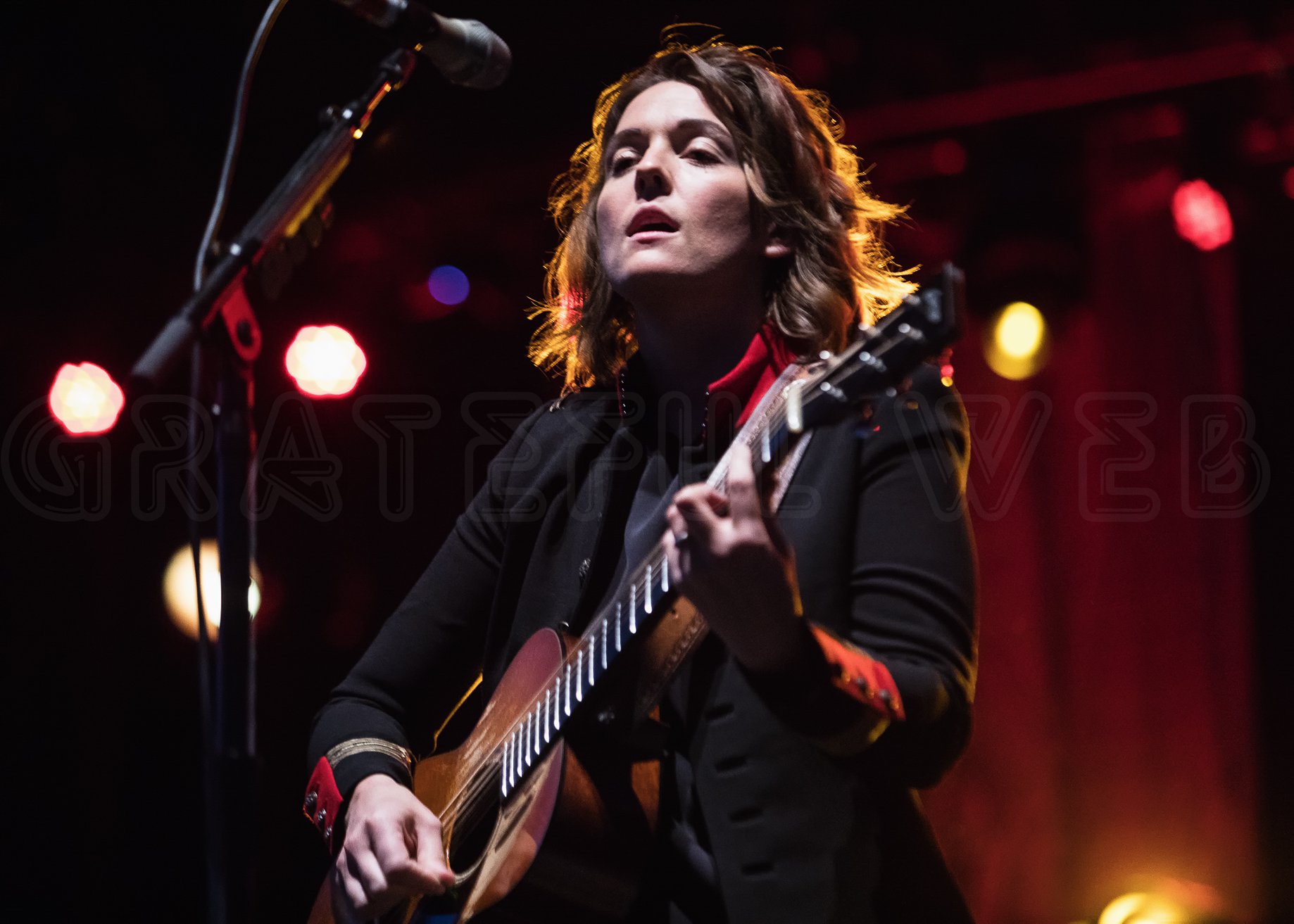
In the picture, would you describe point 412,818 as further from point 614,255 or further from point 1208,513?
point 1208,513

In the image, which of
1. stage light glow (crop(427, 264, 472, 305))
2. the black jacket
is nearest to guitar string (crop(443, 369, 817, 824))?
the black jacket

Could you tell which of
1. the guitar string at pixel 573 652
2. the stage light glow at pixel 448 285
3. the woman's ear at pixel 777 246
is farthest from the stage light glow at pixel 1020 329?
the guitar string at pixel 573 652

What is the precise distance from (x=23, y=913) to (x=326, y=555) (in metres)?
1.93

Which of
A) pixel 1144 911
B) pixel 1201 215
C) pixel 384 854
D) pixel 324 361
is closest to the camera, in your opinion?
pixel 384 854

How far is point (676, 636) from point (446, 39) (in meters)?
1.15

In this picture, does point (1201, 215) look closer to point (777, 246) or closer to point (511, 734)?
point (777, 246)

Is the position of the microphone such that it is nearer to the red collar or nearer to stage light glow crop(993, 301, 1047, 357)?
the red collar

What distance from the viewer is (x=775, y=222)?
219cm

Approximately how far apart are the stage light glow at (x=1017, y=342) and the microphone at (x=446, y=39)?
2834mm

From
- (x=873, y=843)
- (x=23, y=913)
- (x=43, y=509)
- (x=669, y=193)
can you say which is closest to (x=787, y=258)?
(x=669, y=193)

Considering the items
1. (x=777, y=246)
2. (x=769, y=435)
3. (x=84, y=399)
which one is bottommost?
(x=769, y=435)

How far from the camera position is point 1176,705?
13.3 feet

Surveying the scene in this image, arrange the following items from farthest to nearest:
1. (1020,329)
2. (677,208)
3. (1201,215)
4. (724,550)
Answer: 1. (1020,329)
2. (1201,215)
3. (677,208)
4. (724,550)

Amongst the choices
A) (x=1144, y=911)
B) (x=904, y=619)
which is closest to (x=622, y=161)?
(x=904, y=619)
